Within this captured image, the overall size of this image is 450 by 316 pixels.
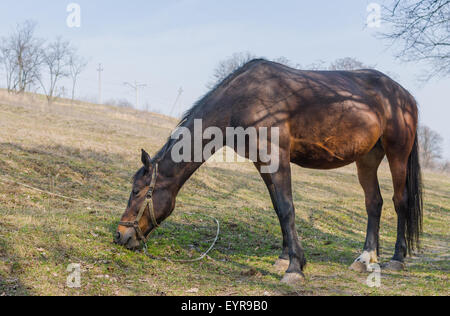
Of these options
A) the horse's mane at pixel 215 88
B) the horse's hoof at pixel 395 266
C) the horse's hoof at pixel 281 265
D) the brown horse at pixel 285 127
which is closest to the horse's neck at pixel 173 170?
the brown horse at pixel 285 127

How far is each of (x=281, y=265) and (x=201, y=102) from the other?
8.50ft

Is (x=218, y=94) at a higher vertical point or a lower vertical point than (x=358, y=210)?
higher

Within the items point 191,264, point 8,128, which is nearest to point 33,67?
point 8,128

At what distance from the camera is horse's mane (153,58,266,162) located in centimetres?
556

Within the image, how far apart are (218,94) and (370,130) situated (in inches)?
90.5

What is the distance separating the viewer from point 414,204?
640cm

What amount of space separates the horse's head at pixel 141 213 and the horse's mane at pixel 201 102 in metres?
0.25

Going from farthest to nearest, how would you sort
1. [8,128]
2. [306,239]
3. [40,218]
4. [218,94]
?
[8,128], [306,239], [40,218], [218,94]

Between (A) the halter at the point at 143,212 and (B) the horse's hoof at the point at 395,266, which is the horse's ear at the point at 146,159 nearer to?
(A) the halter at the point at 143,212

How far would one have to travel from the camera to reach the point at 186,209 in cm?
864

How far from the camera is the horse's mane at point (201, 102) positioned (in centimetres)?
Result: 556
